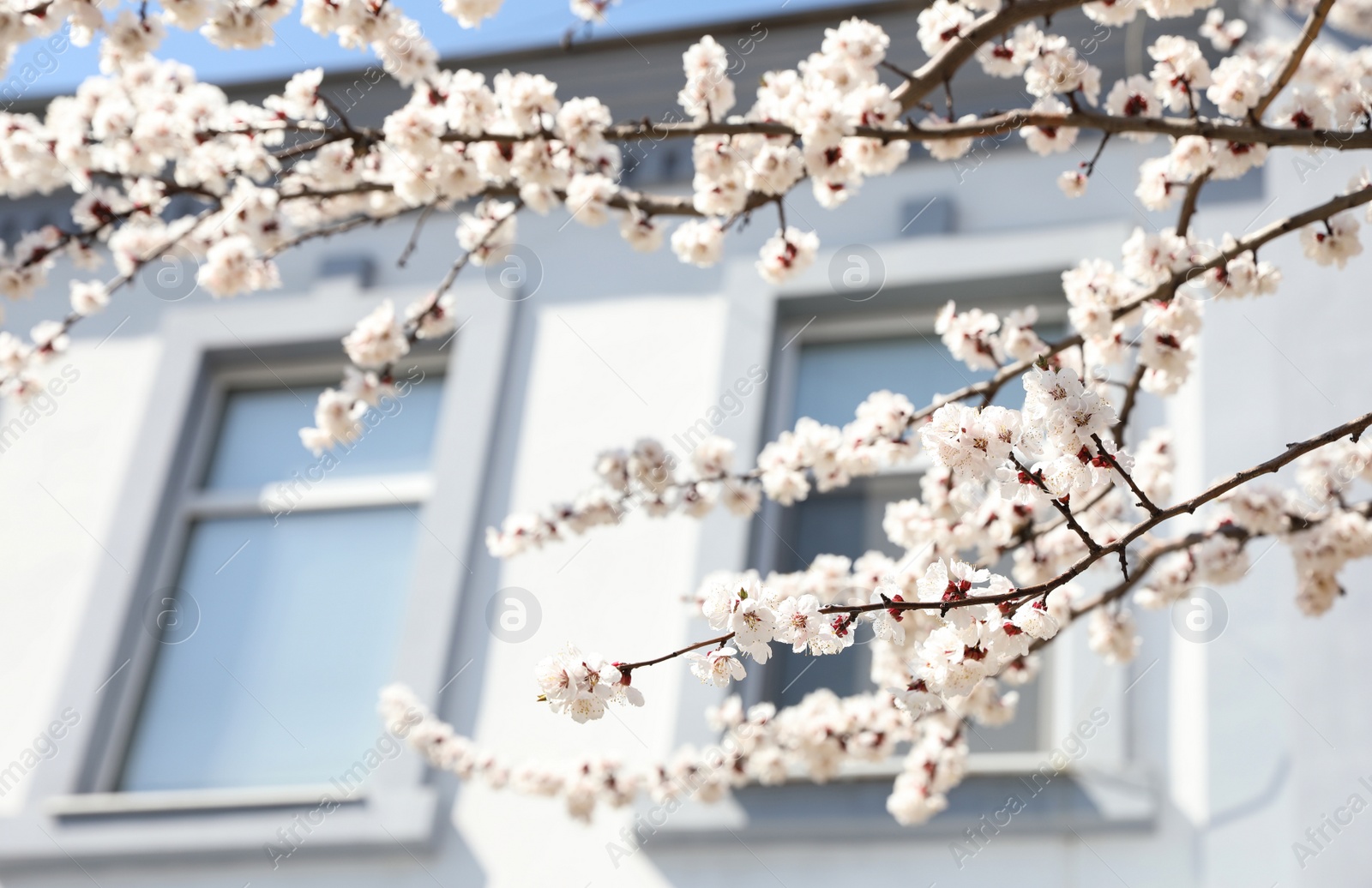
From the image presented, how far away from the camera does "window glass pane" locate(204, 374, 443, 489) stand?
191 inches

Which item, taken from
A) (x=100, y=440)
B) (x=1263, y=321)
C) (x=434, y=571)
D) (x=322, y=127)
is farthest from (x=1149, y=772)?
(x=100, y=440)

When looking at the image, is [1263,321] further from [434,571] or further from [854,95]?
[434,571]

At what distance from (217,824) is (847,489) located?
7.34 feet

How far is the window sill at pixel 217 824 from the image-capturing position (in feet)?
12.8

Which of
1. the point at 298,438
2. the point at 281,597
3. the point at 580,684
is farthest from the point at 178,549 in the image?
the point at 580,684

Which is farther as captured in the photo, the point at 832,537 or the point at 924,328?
the point at 924,328

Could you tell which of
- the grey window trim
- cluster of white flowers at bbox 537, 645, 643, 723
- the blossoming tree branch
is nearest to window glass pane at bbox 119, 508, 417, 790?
the grey window trim

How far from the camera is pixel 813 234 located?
9.17 feet

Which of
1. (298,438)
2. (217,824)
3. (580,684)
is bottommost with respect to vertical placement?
(580,684)

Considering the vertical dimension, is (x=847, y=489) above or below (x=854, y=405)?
below

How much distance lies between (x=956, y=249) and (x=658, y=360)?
1090 mm

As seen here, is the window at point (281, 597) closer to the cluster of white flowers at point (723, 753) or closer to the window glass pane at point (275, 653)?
the window glass pane at point (275, 653)

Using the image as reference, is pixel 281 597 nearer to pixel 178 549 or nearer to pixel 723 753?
pixel 178 549

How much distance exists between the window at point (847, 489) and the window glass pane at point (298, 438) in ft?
4.46
